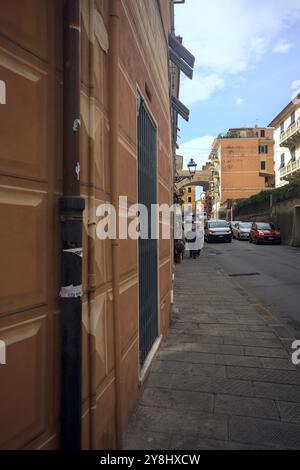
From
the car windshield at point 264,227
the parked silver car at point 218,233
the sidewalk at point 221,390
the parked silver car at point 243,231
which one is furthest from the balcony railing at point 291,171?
the sidewalk at point 221,390

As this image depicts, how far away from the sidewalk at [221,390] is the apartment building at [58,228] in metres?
0.68

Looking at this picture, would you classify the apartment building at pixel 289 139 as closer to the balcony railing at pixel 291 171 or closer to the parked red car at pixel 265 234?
the balcony railing at pixel 291 171

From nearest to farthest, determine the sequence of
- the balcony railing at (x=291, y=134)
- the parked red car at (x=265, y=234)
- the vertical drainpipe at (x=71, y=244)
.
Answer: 1. the vertical drainpipe at (x=71, y=244)
2. the parked red car at (x=265, y=234)
3. the balcony railing at (x=291, y=134)

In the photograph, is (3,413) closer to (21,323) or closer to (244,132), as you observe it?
(21,323)

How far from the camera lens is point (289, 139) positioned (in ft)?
133

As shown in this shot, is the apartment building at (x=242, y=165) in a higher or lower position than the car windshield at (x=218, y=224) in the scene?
higher

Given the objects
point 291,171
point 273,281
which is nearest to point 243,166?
point 291,171

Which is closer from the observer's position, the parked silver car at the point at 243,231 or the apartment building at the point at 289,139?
the parked silver car at the point at 243,231

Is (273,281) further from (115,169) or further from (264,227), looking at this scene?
(264,227)

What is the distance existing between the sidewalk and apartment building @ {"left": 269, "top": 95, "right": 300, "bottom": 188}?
36488mm

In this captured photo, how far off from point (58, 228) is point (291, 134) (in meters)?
41.6

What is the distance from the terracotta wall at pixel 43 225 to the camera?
1.68 metres

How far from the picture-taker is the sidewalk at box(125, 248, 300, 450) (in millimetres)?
3016

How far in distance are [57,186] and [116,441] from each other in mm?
1940
